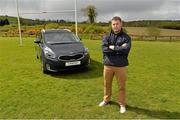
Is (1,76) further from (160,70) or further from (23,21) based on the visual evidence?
(23,21)

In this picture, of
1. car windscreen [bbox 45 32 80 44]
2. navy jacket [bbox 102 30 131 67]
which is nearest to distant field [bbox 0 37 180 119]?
navy jacket [bbox 102 30 131 67]

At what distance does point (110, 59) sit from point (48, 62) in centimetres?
407

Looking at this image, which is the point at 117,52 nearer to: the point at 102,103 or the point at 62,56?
the point at 102,103

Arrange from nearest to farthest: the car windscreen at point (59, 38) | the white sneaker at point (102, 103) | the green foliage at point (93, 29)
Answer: the white sneaker at point (102, 103)
the car windscreen at point (59, 38)
the green foliage at point (93, 29)

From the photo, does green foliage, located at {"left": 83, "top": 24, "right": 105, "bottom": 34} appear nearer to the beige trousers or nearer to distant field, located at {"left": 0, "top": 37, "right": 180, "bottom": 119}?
distant field, located at {"left": 0, "top": 37, "right": 180, "bottom": 119}

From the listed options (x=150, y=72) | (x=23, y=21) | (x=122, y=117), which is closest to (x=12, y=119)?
(x=122, y=117)

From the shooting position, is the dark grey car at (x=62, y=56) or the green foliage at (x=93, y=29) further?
the green foliage at (x=93, y=29)

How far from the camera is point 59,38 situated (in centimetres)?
1030

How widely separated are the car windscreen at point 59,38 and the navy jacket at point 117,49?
471 cm

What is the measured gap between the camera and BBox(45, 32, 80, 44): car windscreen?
10.0m

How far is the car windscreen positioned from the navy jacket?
4711 millimetres

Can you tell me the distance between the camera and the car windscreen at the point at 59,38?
1005 centimetres

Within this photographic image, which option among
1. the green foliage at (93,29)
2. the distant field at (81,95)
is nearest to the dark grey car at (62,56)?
the distant field at (81,95)

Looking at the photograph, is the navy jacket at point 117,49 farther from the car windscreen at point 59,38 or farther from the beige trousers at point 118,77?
the car windscreen at point 59,38
